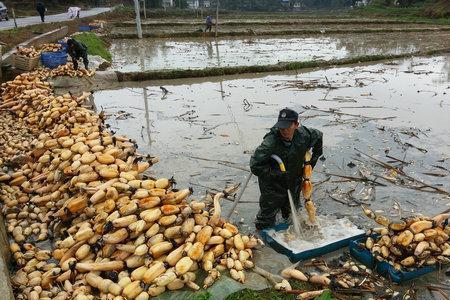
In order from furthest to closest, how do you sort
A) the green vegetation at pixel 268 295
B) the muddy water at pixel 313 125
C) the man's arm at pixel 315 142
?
the muddy water at pixel 313 125 → the man's arm at pixel 315 142 → the green vegetation at pixel 268 295

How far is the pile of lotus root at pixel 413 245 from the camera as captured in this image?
4.17 meters

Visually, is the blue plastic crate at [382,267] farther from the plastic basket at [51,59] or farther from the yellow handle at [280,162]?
the plastic basket at [51,59]

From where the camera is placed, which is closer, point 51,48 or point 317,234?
point 317,234

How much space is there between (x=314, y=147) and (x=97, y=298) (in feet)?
10.8

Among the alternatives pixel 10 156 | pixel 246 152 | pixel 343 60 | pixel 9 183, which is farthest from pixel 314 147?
pixel 343 60

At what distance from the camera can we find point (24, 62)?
12.9 metres

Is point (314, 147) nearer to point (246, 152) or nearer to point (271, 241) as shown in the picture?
point (271, 241)

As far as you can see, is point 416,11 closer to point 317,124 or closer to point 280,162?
point 317,124

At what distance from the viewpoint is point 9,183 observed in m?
6.40

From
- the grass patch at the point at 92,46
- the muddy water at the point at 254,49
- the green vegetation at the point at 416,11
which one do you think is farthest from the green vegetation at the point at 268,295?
the green vegetation at the point at 416,11

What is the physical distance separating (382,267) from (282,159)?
1732mm

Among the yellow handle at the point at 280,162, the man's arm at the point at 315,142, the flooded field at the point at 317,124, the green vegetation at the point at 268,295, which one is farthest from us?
the flooded field at the point at 317,124

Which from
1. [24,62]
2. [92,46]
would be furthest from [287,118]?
[92,46]

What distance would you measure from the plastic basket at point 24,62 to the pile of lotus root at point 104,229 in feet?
24.1
